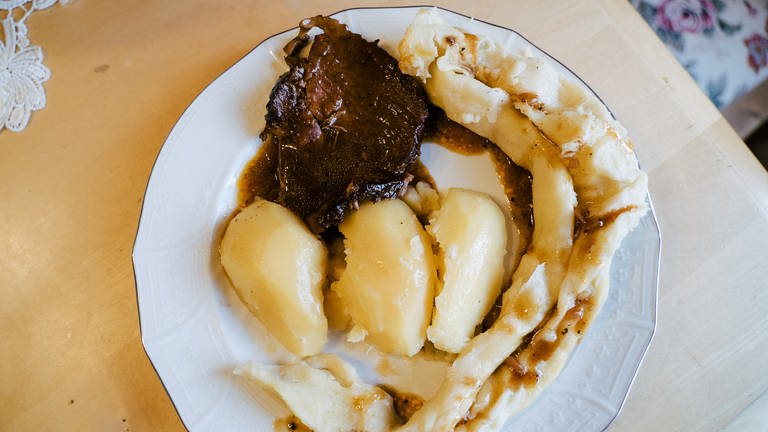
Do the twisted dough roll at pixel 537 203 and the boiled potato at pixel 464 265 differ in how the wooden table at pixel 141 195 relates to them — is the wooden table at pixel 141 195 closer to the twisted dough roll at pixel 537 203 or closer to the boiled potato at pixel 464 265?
the twisted dough roll at pixel 537 203

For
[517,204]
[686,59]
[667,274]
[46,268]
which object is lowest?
[46,268]

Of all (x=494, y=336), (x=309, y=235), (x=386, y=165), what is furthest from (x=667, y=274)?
(x=309, y=235)

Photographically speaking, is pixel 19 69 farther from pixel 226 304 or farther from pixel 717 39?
pixel 717 39

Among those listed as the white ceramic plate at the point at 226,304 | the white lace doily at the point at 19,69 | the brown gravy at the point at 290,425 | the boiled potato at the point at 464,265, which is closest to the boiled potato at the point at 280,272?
the white ceramic plate at the point at 226,304

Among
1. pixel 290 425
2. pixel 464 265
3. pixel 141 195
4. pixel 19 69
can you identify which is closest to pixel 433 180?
pixel 464 265

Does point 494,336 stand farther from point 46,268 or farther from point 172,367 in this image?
point 46,268

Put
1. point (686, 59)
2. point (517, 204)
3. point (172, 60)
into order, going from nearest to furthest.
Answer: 1. point (517, 204)
2. point (172, 60)
3. point (686, 59)
